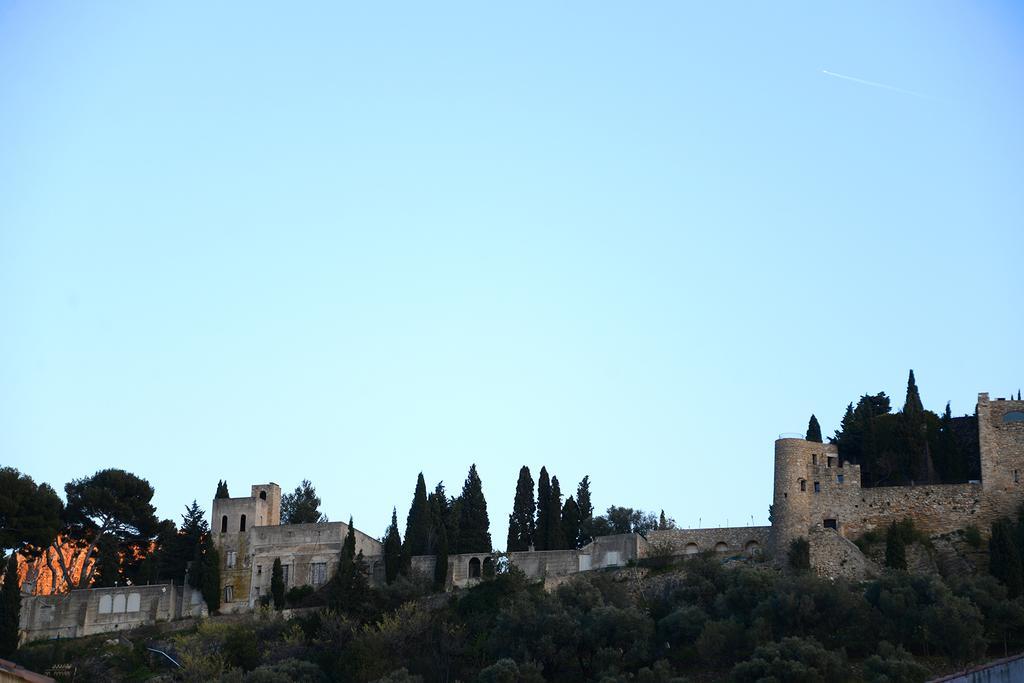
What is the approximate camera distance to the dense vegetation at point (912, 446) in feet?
201

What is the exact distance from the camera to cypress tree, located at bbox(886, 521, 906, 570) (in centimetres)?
5541

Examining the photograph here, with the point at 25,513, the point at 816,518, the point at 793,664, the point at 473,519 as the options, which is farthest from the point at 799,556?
the point at 25,513

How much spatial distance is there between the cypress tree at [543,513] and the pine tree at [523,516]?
0.45 metres

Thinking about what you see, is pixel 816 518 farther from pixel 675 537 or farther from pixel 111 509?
pixel 111 509

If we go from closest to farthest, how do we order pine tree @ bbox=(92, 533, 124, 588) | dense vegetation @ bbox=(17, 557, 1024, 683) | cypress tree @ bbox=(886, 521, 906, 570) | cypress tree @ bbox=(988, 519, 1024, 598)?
dense vegetation @ bbox=(17, 557, 1024, 683), cypress tree @ bbox=(988, 519, 1024, 598), cypress tree @ bbox=(886, 521, 906, 570), pine tree @ bbox=(92, 533, 124, 588)

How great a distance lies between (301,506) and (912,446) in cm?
3043

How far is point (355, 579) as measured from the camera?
59719mm

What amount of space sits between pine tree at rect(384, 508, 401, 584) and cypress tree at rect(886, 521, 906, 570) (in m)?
Result: 19.1

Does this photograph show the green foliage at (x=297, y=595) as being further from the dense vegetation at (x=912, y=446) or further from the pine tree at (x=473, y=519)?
the dense vegetation at (x=912, y=446)

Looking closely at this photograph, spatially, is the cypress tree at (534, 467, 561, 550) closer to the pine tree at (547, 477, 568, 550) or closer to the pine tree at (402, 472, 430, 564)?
the pine tree at (547, 477, 568, 550)

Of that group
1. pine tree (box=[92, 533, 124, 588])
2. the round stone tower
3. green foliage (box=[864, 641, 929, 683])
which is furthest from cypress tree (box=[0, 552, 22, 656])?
green foliage (box=[864, 641, 929, 683])

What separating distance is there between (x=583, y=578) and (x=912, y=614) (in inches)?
532

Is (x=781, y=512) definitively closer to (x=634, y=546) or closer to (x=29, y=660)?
(x=634, y=546)

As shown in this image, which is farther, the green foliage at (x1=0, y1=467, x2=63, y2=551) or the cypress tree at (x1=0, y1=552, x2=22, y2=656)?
the green foliage at (x1=0, y1=467, x2=63, y2=551)
